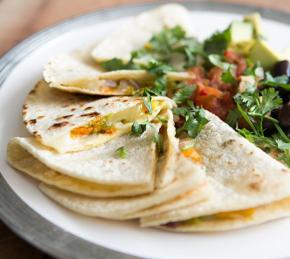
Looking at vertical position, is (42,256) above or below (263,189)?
below

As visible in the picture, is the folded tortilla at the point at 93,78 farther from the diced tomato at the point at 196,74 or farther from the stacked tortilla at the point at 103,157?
the stacked tortilla at the point at 103,157

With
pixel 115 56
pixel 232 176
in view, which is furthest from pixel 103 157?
pixel 115 56

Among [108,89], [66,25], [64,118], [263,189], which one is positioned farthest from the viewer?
[66,25]

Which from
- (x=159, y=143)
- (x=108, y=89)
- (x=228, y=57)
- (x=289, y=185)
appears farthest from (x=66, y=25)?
(x=289, y=185)

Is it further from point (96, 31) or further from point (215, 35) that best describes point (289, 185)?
point (96, 31)

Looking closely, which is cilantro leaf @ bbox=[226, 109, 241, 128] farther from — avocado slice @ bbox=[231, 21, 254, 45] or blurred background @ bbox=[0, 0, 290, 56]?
blurred background @ bbox=[0, 0, 290, 56]

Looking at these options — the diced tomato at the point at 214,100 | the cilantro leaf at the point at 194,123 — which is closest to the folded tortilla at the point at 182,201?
the cilantro leaf at the point at 194,123
